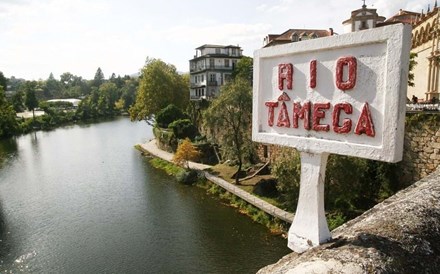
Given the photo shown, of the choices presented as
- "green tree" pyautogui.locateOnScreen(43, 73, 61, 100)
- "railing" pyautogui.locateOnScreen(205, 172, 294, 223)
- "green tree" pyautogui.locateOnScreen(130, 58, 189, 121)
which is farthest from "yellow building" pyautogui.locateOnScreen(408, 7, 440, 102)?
"green tree" pyautogui.locateOnScreen(43, 73, 61, 100)

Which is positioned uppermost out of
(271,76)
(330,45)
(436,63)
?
(436,63)

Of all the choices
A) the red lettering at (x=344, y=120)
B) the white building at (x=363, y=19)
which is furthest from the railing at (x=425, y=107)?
the white building at (x=363, y=19)

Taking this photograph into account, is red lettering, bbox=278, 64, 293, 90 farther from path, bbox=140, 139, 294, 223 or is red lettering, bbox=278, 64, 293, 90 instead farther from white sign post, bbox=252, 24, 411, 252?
path, bbox=140, 139, 294, 223

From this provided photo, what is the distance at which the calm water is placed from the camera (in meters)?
15.7

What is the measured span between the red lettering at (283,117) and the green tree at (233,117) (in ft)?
59.1

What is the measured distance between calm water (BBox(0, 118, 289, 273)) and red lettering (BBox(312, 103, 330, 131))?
11.8 metres

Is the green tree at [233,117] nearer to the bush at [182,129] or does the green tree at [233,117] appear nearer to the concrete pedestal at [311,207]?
the bush at [182,129]

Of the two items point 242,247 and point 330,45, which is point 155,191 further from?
point 330,45

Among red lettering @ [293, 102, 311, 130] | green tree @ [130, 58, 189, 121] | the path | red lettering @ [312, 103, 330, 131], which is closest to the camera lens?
red lettering @ [312, 103, 330, 131]

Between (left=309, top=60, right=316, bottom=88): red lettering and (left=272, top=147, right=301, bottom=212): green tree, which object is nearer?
(left=309, top=60, right=316, bottom=88): red lettering

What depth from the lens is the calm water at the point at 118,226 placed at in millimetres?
15742

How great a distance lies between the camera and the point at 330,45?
4.35m

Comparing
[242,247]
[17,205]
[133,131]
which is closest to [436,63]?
[242,247]

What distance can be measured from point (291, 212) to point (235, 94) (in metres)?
8.61
